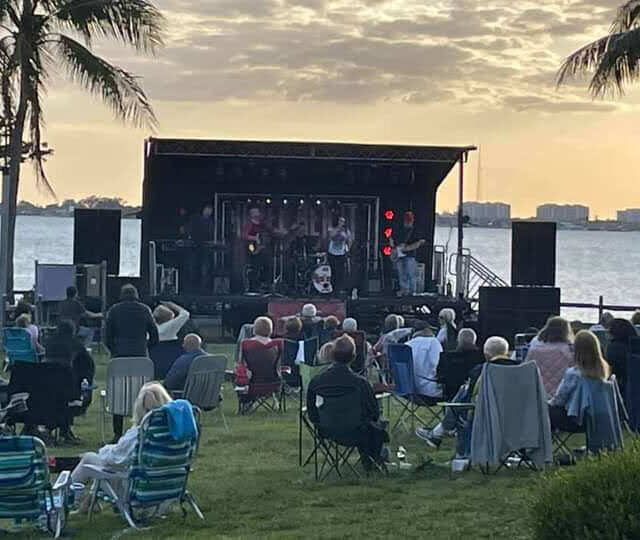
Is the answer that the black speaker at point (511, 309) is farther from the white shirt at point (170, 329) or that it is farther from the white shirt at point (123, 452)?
the white shirt at point (123, 452)

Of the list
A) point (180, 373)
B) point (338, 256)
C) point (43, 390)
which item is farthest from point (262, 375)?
point (338, 256)

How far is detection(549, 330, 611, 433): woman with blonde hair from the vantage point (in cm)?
920

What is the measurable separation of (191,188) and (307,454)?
13.2 m

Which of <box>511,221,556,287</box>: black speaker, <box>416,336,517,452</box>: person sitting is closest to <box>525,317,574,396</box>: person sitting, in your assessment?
<box>416,336,517,452</box>: person sitting

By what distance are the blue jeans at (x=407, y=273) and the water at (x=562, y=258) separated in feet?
8.89

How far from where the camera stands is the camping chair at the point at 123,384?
10.6 meters

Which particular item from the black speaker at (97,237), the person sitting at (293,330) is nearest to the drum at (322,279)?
the black speaker at (97,237)

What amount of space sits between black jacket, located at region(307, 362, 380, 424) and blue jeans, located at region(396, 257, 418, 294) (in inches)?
523

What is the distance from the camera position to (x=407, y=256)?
74.3 ft

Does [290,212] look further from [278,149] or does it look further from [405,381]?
[405,381]

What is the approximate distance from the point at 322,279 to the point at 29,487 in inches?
595

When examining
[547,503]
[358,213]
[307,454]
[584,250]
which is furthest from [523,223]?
[584,250]

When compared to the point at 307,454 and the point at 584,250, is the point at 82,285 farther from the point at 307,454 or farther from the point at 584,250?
the point at 584,250

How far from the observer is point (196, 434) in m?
7.70
